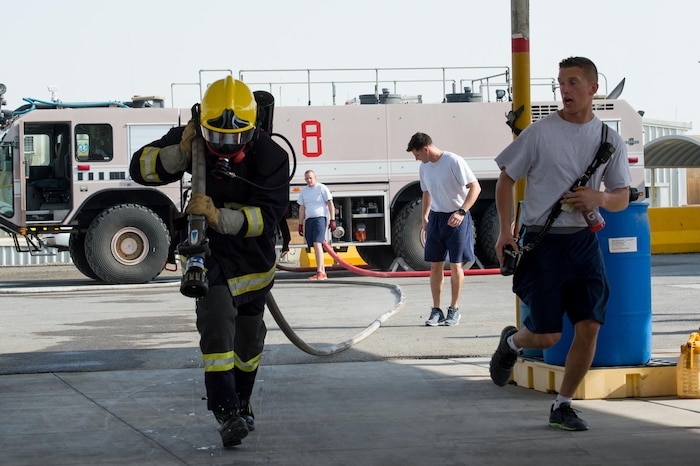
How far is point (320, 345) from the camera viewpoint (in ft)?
29.3

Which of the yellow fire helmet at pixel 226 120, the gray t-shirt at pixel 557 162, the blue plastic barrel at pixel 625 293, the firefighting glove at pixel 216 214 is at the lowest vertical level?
the blue plastic barrel at pixel 625 293

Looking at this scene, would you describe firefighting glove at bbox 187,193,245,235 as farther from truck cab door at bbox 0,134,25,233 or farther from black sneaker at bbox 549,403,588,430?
truck cab door at bbox 0,134,25,233

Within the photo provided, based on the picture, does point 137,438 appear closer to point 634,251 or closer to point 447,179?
point 634,251

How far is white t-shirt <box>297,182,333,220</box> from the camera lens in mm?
16516

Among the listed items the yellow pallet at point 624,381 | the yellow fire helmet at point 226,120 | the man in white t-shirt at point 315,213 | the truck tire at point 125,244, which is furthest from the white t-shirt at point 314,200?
the yellow fire helmet at point 226,120

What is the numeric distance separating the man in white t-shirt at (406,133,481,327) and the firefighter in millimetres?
4671

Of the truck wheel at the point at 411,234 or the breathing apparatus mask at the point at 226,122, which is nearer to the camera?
the breathing apparatus mask at the point at 226,122

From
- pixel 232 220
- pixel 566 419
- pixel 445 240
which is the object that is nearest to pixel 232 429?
pixel 232 220

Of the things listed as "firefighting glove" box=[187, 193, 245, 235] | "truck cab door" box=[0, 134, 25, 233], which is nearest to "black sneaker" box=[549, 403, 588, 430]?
"firefighting glove" box=[187, 193, 245, 235]

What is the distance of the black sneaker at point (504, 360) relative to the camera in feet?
19.3

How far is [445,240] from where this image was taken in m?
10.1

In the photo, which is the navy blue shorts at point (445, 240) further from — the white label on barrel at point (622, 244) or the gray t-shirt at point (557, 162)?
the gray t-shirt at point (557, 162)

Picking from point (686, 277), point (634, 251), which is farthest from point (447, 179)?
point (686, 277)

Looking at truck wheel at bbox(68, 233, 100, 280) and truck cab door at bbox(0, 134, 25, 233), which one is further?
truck wheel at bbox(68, 233, 100, 280)
